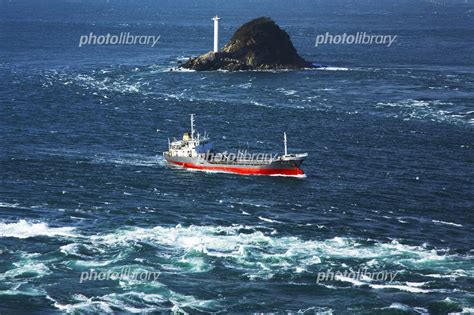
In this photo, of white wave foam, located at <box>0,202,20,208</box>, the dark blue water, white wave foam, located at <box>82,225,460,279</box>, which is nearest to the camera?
the dark blue water

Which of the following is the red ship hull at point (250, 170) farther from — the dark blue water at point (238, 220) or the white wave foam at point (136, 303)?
the white wave foam at point (136, 303)

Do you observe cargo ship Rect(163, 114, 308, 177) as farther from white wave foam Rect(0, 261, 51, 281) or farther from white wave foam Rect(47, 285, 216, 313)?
white wave foam Rect(47, 285, 216, 313)

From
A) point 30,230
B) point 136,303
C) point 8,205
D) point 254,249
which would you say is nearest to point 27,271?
point 30,230

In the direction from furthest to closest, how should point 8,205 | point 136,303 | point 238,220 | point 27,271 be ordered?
point 8,205 → point 238,220 → point 27,271 → point 136,303

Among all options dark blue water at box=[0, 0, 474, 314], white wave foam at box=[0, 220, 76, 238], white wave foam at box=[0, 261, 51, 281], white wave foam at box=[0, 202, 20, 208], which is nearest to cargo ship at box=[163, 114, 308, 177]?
dark blue water at box=[0, 0, 474, 314]

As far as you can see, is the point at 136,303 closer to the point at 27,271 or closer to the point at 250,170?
the point at 27,271

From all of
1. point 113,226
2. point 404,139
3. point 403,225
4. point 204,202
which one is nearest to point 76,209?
point 113,226

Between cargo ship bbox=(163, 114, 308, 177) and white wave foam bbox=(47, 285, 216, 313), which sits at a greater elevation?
cargo ship bbox=(163, 114, 308, 177)
